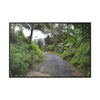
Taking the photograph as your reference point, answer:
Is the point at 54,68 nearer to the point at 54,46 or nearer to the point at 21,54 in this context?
the point at 54,46

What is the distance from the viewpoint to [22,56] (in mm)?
2615

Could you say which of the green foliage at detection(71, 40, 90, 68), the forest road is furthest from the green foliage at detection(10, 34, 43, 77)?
the green foliage at detection(71, 40, 90, 68)

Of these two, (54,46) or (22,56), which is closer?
(22,56)

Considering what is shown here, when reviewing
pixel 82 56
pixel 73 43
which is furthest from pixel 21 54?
Result: pixel 82 56

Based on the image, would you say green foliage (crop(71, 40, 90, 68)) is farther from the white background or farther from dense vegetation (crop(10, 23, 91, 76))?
the white background

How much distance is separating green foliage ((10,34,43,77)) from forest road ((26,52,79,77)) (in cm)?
16

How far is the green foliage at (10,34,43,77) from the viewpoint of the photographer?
8.41 ft

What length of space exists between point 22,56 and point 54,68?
2.76 ft

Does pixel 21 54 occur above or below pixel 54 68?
above
